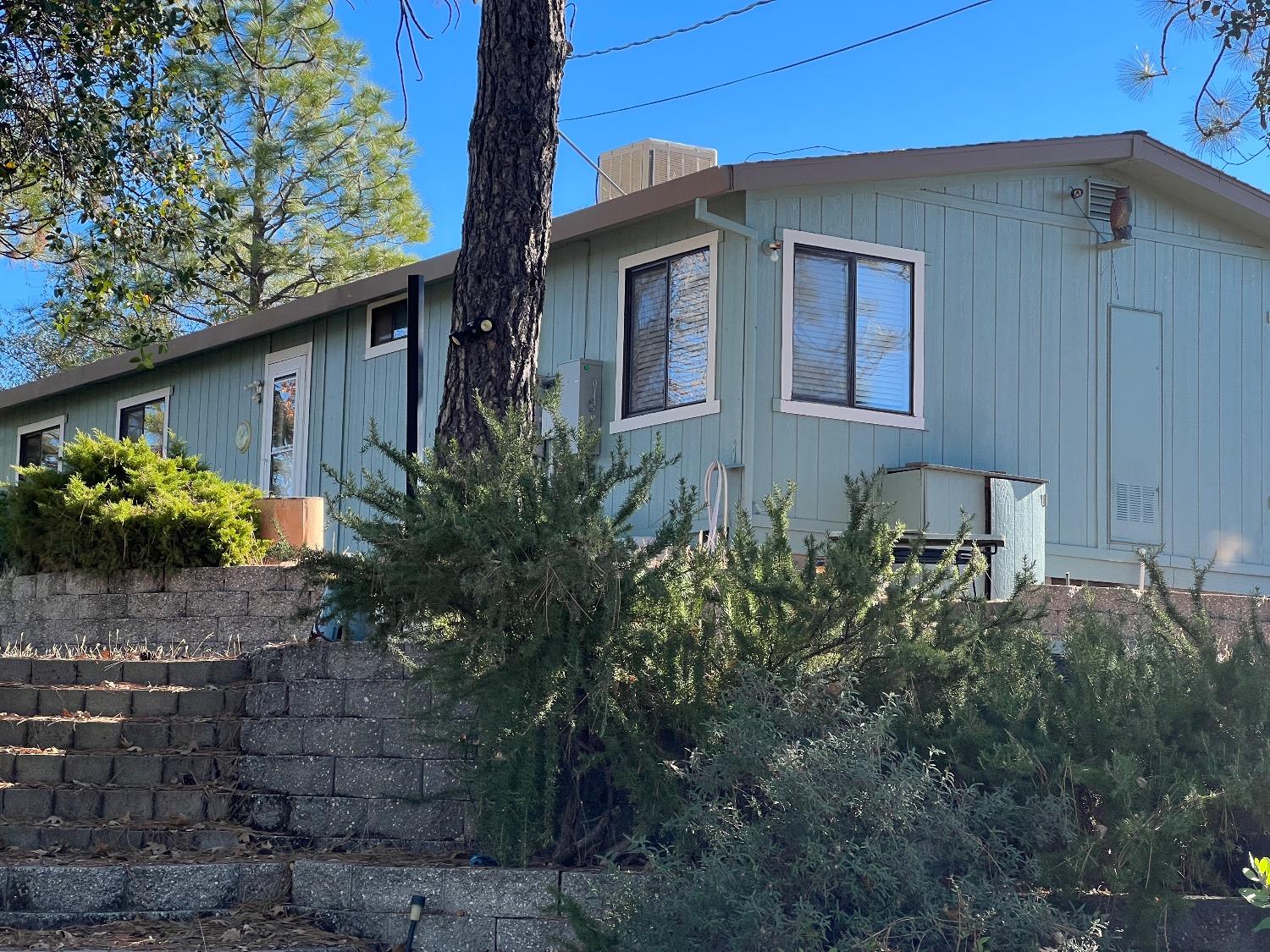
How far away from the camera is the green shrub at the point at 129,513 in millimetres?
10172

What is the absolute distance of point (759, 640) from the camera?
17.7ft

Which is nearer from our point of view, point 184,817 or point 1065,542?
point 184,817

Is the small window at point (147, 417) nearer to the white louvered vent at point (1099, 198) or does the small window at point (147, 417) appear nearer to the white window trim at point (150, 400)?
the white window trim at point (150, 400)

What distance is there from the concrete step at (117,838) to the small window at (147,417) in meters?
11.1

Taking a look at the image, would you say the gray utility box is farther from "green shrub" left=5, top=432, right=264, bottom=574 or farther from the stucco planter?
"green shrub" left=5, top=432, right=264, bottom=574

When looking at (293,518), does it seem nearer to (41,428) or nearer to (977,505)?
(977,505)

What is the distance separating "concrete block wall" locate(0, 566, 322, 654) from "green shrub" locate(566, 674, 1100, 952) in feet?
17.0

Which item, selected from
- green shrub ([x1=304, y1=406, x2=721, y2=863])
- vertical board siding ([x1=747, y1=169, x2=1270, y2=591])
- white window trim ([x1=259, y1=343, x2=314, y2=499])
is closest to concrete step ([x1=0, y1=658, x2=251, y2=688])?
green shrub ([x1=304, y1=406, x2=721, y2=863])

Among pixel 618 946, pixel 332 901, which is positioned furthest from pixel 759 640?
pixel 332 901

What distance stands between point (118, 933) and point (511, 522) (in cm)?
221

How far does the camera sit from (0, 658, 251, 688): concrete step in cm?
783

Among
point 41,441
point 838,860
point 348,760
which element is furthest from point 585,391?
point 41,441

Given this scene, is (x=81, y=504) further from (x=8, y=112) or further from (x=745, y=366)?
(x=745, y=366)

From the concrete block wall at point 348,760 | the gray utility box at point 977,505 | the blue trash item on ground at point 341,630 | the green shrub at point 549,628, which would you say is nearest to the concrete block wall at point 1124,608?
the gray utility box at point 977,505
